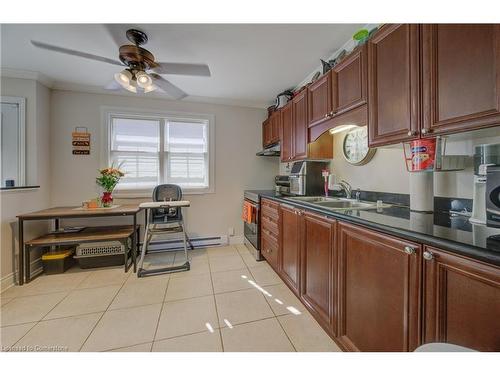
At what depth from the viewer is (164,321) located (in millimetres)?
1604

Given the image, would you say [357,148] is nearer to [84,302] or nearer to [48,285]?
[84,302]

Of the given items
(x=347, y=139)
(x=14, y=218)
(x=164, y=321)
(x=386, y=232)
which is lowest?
(x=164, y=321)

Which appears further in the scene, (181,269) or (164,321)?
(181,269)

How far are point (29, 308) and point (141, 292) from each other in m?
0.89

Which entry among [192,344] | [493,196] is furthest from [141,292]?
[493,196]

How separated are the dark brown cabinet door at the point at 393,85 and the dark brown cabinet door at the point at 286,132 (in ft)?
4.08

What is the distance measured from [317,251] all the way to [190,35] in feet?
7.19

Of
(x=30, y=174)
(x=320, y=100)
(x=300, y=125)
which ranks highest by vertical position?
(x=320, y=100)

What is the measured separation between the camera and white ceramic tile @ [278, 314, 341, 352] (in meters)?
1.35

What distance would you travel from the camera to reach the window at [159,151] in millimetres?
3109

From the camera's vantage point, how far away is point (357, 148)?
6.70 ft
